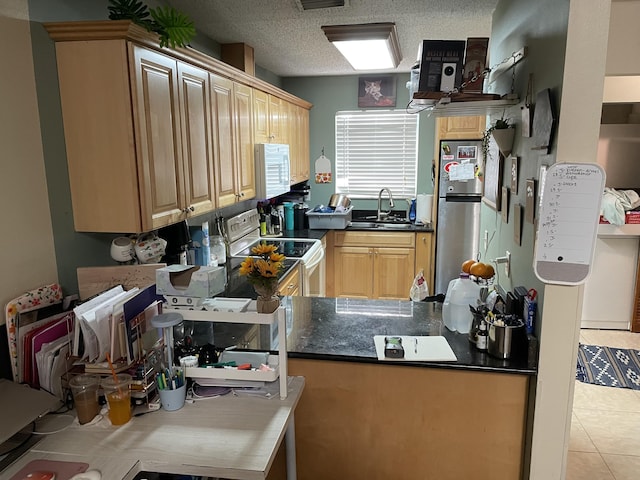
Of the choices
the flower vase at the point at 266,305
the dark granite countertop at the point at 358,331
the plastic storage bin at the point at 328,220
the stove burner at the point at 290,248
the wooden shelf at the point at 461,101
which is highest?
the wooden shelf at the point at 461,101

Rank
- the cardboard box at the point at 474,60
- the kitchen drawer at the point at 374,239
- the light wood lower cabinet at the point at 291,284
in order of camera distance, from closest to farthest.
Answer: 1. the cardboard box at the point at 474,60
2. the light wood lower cabinet at the point at 291,284
3. the kitchen drawer at the point at 374,239

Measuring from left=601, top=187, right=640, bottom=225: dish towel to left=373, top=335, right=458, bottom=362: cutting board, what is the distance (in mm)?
2863

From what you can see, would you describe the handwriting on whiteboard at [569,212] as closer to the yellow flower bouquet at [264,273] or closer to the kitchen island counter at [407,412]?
the kitchen island counter at [407,412]

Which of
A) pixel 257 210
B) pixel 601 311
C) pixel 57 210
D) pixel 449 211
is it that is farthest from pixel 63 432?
pixel 601 311

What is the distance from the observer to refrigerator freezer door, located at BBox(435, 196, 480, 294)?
423cm

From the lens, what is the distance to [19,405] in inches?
55.7

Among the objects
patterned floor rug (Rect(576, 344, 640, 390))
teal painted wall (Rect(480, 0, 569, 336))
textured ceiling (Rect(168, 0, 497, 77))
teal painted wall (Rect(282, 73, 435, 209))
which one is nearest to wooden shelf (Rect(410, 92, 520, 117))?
teal painted wall (Rect(480, 0, 569, 336))

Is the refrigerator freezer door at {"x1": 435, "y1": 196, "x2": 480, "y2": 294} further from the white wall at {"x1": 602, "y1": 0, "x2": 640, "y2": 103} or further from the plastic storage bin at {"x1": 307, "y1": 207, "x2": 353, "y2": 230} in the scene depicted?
the white wall at {"x1": 602, "y1": 0, "x2": 640, "y2": 103}

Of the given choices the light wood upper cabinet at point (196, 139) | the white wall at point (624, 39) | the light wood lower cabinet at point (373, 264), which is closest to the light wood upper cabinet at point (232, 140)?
the light wood upper cabinet at point (196, 139)

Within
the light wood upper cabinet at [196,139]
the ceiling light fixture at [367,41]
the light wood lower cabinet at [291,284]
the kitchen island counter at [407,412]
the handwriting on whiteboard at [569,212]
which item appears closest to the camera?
the handwriting on whiteboard at [569,212]

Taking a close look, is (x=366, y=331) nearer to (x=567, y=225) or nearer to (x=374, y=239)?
(x=567, y=225)

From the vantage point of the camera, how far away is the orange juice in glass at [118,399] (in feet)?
4.84

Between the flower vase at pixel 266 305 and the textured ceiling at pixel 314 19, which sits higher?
the textured ceiling at pixel 314 19

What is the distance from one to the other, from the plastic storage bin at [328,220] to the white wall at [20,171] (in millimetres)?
3029
